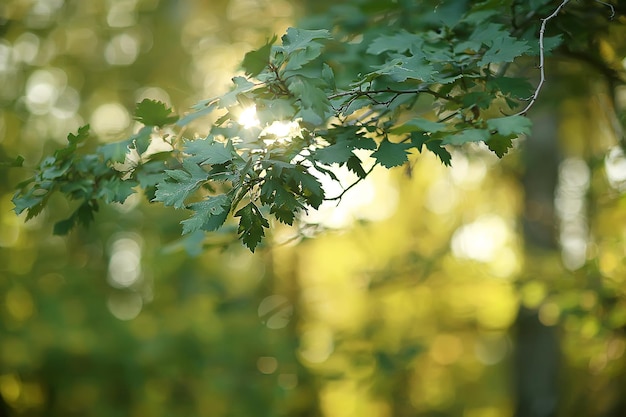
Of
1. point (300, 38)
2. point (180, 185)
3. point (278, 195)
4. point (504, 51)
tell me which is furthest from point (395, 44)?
point (180, 185)

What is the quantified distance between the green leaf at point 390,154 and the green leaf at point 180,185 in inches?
18.8

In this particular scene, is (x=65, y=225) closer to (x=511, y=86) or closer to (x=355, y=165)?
(x=355, y=165)

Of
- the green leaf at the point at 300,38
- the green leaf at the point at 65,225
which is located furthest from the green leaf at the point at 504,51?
the green leaf at the point at 65,225

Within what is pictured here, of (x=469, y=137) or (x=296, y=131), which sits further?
(x=296, y=131)

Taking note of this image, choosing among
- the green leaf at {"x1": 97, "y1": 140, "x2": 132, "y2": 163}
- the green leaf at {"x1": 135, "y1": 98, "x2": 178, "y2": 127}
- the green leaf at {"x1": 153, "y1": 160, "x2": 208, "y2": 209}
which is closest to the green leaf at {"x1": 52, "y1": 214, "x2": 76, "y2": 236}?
the green leaf at {"x1": 97, "y1": 140, "x2": 132, "y2": 163}

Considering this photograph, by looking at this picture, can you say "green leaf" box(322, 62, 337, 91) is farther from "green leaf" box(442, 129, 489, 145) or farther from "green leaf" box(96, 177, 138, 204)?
"green leaf" box(96, 177, 138, 204)

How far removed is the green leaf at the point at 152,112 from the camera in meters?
1.99

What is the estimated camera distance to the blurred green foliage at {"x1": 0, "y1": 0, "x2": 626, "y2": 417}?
236 inches

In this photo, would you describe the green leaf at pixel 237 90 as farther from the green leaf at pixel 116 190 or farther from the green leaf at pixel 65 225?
the green leaf at pixel 65 225

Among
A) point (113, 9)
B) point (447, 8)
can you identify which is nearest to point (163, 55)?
point (113, 9)

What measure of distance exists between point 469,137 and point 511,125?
0.37 feet

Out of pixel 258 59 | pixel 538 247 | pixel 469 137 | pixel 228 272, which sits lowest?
pixel 228 272

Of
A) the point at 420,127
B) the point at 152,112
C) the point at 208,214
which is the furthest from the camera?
the point at 152,112

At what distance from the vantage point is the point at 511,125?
1570mm
